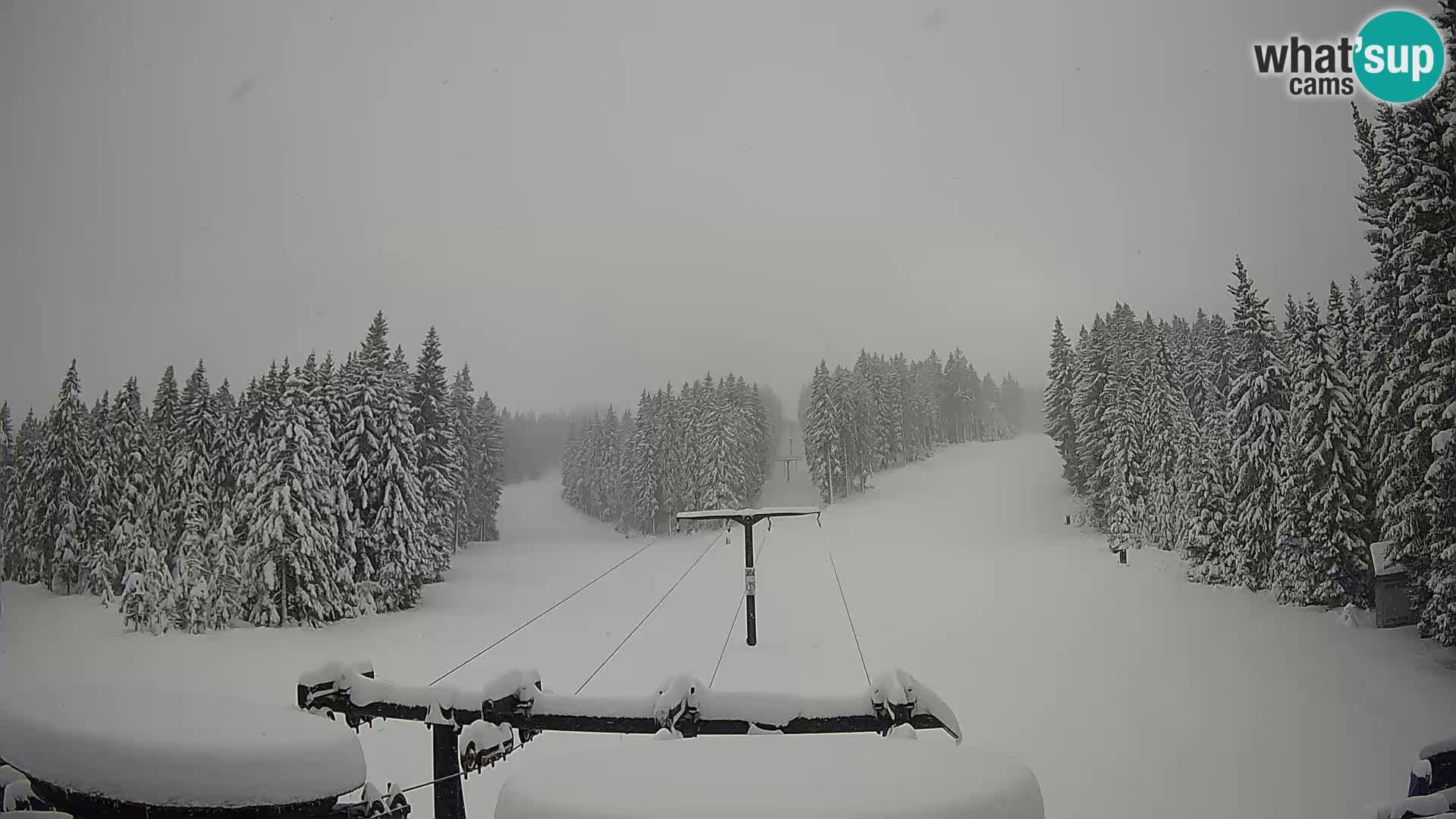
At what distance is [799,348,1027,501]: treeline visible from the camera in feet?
38.1

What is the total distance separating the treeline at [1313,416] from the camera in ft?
19.7

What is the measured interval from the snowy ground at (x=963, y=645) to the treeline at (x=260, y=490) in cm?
57

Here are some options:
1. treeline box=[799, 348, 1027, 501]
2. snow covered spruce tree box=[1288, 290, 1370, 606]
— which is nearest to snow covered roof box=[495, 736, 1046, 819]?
snow covered spruce tree box=[1288, 290, 1370, 606]

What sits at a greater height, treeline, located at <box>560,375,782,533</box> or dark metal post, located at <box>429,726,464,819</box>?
treeline, located at <box>560,375,782,533</box>

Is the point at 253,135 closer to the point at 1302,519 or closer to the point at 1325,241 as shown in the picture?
the point at 1325,241

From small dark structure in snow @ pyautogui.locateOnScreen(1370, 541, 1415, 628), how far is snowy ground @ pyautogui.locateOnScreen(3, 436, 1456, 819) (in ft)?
0.63

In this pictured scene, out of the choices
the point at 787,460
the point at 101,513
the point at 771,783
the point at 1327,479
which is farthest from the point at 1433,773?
the point at 101,513

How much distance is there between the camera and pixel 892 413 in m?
13.9

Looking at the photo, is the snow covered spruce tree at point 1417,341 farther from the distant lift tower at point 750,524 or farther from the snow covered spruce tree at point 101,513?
the snow covered spruce tree at point 101,513

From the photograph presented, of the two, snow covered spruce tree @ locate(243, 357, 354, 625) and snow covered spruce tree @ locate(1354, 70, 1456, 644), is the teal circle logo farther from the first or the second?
snow covered spruce tree @ locate(243, 357, 354, 625)

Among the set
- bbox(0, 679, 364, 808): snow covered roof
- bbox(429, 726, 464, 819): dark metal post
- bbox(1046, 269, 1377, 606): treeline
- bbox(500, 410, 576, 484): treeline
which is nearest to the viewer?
bbox(0, 679, 364, 808): snow covered roof

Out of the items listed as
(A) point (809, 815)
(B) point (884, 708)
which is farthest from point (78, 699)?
(B) point (884, 708)

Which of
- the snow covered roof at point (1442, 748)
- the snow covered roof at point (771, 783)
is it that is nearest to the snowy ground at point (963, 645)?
the snow covered roof at point (1442, 748)

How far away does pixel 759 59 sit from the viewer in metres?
9.30
